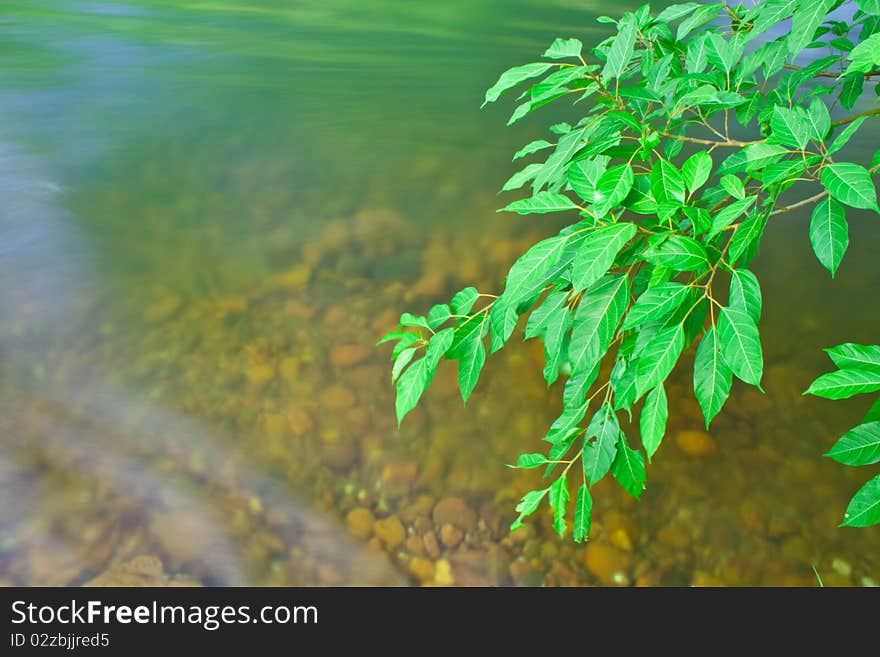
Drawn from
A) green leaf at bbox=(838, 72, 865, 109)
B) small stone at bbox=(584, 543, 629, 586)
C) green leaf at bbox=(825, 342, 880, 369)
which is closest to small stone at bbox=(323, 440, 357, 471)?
small stone at bbox=(584, 543, 629, 586)

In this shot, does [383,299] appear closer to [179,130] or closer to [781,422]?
[781,422]

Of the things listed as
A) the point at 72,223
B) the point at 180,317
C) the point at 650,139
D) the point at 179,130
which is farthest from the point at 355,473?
the point at 179,130

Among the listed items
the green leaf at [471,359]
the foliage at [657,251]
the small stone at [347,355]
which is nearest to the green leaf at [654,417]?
the foliage at [657,251]

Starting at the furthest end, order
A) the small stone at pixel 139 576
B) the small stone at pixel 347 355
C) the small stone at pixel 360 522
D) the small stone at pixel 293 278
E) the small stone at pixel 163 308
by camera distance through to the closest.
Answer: the small stone at pixel 293 278 → the small stone at pixel 163 308 → the small stone at pixel 347 355 → the small stone at pixel 360 522 → the small stone at pixel 139 576

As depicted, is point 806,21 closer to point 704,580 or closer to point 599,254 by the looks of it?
point 599,254

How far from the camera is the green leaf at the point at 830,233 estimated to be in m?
0.81

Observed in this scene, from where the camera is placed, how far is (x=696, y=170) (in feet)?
2.75

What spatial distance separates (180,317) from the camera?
2.01 metres

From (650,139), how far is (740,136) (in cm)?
241

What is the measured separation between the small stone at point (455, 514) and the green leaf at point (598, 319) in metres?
0.70

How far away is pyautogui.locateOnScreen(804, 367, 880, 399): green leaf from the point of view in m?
0.77

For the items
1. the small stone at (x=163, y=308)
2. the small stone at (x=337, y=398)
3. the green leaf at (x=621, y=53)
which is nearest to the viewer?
the green leaf at (x=621, y=53)

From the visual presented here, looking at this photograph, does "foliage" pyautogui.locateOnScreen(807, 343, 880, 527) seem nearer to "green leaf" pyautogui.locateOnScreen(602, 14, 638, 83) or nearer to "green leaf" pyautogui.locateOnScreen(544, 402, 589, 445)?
"green leaf" pyautogui.locateOnScreen(544, 402, 589, 445)

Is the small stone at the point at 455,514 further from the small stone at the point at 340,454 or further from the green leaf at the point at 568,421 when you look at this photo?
the green leaf at the point at 568,421
